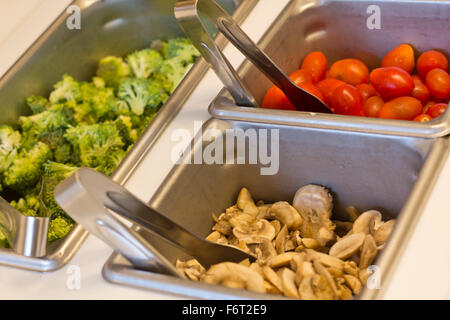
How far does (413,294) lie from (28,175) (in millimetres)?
1010

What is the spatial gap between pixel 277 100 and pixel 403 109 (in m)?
0.29

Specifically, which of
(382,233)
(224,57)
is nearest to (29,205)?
(224,57)

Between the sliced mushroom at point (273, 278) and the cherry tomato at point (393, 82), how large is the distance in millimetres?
583

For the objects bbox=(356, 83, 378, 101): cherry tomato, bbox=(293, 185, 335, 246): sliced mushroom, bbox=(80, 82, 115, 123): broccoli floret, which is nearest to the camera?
bbox=(293, 185, 335, 246): sliced mushroom

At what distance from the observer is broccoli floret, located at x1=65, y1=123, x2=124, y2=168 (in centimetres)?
156

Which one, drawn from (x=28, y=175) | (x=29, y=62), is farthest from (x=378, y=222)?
(x=29, y=62)

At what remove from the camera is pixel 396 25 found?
1581 mm

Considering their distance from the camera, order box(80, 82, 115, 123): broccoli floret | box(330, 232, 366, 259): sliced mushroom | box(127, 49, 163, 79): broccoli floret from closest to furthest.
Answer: box(330, 232, 366, 259): sliced mushroom
box(80, 82, 115, 123): broccoli floret
box(127, 49, 163, 79): broccoli floret

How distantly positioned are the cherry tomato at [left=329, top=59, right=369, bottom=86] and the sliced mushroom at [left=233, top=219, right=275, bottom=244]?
0.51 metres

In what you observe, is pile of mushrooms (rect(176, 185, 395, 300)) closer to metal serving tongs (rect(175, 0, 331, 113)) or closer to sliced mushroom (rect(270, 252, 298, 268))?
sliced mushroom (rect(270, 252, 298, 268))

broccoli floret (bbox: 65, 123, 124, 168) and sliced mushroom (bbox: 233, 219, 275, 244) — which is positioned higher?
broccoli floret (bbox: 65, 123, 124, 168)

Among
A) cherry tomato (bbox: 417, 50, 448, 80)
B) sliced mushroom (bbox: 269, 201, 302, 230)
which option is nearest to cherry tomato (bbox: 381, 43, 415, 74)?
cherry tomato (bbox: 417, 50, 448, 80)

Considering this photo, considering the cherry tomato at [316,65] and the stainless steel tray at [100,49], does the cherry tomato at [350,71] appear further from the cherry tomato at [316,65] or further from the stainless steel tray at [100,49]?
the stainless steel tray at [100,49]
